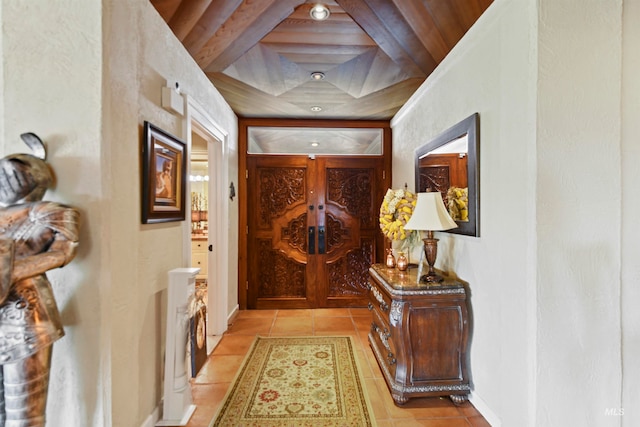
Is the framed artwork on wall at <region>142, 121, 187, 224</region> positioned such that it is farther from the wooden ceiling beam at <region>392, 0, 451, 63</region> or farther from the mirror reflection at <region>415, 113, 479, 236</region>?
the mirror reflection at <region>415, 113, 479, 236</region>

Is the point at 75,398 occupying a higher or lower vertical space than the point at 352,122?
lower

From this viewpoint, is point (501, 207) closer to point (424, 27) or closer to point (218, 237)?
point (424, 27)

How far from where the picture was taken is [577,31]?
1240 mm

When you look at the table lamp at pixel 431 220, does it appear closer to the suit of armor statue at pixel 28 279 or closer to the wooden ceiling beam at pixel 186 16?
the suit of armor statue at pixel 28 279

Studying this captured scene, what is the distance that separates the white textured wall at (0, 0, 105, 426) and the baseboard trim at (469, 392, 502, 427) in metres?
→ 2.07

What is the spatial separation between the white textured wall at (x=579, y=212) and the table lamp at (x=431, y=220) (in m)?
0.59

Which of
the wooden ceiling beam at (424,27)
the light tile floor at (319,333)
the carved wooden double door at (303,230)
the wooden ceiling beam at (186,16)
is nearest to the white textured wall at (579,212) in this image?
the light tile floor at (319,333)

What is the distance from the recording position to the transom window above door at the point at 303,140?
12.1 feet

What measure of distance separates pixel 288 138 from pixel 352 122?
925 millimetres

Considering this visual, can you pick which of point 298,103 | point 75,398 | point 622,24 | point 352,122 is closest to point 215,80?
point 298,103

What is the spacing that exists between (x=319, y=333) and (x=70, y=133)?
2.64m

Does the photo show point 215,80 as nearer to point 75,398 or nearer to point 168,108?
point 168,108

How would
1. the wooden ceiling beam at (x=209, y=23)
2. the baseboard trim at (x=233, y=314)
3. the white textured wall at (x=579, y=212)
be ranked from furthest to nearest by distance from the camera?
the baseboard trim at (x=233, y=314), the wooden ceiling beam at (x=209, y=23), the white textured wall at (x=579, y=212)

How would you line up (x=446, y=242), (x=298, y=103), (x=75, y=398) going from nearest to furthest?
(x=75, y=398) < (x=446, y=242) < (x=298, y=103)
